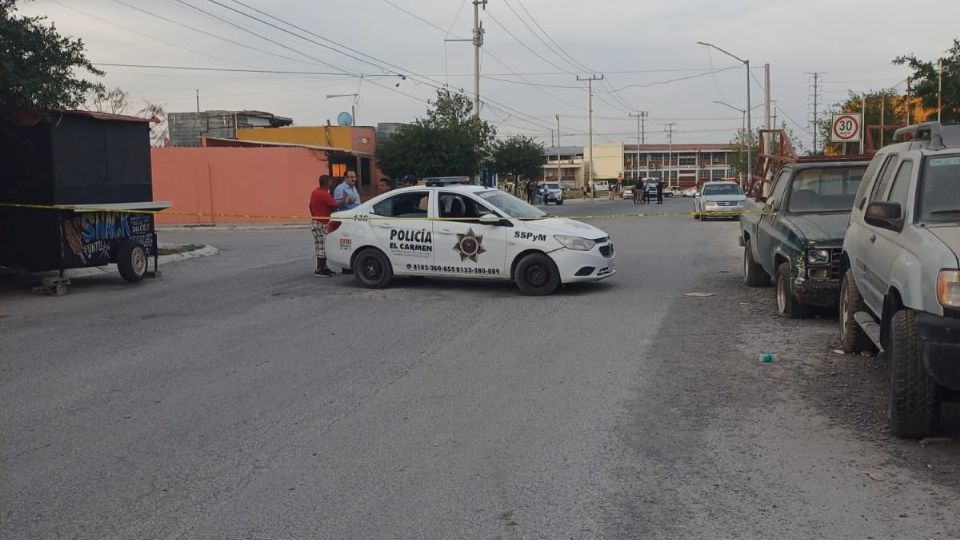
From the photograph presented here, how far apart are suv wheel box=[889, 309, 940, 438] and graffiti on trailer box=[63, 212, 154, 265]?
12.1m

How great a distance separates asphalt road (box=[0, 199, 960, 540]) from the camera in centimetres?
490

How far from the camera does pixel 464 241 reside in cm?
1377

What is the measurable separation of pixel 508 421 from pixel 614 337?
356 cm

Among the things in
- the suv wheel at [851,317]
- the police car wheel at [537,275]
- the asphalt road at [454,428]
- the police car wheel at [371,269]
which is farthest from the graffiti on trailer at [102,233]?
the suv wheel at [851,317]

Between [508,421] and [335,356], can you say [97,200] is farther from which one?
[508,421]

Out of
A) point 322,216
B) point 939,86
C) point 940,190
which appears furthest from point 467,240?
point 939,86

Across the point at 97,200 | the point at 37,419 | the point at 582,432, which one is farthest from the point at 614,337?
the point at 97,200

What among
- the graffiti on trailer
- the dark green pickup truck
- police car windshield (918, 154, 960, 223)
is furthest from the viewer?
the graffiti on trailer

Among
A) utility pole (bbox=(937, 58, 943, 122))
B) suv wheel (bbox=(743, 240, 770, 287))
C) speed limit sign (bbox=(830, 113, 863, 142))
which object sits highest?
utility pole (bbox=(937, 58, 943, 122))

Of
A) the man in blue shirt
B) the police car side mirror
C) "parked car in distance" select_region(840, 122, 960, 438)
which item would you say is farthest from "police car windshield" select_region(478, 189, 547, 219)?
"parked car in distance" select_region(840, 122, 960, 438)

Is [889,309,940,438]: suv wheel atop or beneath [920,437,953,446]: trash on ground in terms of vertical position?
atop

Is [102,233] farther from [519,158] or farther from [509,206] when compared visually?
[519,158]

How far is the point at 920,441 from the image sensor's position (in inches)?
240

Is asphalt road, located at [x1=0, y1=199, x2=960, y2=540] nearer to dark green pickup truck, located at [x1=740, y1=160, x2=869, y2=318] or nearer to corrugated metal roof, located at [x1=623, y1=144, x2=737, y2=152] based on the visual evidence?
dark green pickup truck, located at [x1=740, y1=160, x2=869, y2=318]
